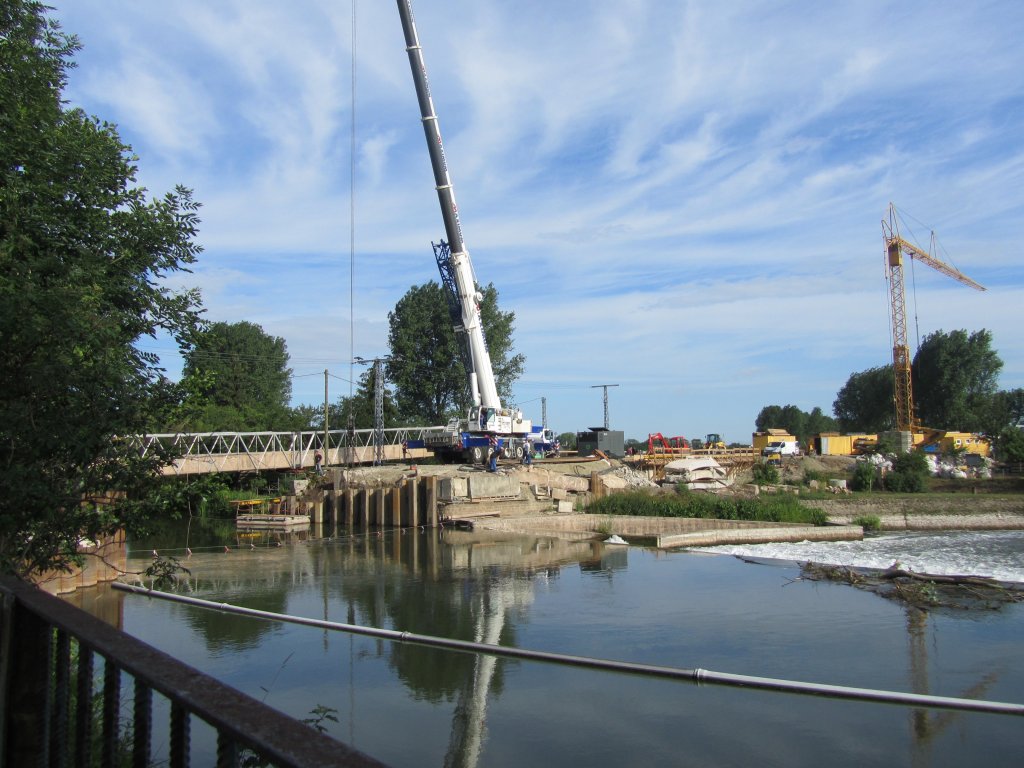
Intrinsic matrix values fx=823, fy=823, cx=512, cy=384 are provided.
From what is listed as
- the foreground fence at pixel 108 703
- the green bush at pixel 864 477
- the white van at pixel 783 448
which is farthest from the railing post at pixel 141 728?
the white van at pixel 783 448

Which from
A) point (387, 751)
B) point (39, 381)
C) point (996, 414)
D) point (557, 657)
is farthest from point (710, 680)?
point (996, 414)

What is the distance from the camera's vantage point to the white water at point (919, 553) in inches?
960

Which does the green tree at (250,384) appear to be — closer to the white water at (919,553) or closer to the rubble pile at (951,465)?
the white water at (919,553)

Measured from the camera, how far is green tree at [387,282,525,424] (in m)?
73.1

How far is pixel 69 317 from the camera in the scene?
585 cm

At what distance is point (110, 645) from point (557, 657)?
9.67 metres

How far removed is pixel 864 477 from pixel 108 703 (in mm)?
50694

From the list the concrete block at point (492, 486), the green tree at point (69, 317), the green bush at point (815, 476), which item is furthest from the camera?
the green bush at point (815, 476)

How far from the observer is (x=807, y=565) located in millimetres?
22891

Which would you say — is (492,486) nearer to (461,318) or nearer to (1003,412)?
(461,318)

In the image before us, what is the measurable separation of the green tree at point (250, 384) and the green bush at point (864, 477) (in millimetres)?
38430

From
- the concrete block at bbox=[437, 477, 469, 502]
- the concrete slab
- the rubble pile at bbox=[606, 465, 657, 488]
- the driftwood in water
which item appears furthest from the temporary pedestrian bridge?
the driftwood in water

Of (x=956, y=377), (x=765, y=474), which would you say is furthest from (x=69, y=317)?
(x=956, y=377)

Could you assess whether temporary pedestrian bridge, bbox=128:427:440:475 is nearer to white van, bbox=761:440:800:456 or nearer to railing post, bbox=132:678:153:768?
white van, bbox=761:440:800:456
